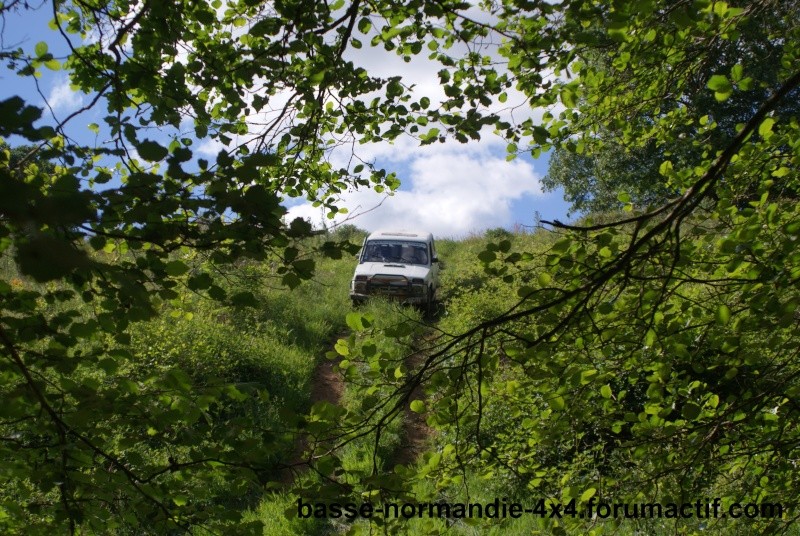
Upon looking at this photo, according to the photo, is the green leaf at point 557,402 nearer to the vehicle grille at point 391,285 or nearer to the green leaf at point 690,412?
the green leaf at point 690,412

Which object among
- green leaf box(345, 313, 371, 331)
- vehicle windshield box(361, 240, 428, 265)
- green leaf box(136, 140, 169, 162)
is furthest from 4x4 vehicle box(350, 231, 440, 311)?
green leaf box(136, 140, 169, 162)

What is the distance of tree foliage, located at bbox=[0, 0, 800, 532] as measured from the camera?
2504 millimetres

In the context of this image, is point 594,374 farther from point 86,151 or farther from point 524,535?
point 524,535

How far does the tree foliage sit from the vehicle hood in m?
10.9

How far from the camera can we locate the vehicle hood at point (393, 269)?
16641mm

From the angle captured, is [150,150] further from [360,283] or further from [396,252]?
[396,252]

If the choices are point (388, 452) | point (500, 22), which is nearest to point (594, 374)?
point (500, 22)

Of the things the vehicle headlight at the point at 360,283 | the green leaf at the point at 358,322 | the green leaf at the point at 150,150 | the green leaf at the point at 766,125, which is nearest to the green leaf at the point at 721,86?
the green leaf at the point at 766,125

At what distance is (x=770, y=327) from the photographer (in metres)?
3.39

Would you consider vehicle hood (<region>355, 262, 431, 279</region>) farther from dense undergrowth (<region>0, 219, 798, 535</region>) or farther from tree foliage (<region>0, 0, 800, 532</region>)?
tree foliage (<region>0, 0, 800, 532</region>)

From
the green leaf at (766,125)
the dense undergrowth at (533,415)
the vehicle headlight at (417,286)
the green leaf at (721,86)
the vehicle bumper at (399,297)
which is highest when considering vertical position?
the vehicle headlight at (417,286)

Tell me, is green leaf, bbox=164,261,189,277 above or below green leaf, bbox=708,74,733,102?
below

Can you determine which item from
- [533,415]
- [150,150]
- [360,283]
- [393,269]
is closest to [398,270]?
[393,269]

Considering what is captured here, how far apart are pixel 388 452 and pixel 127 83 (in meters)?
6.89
